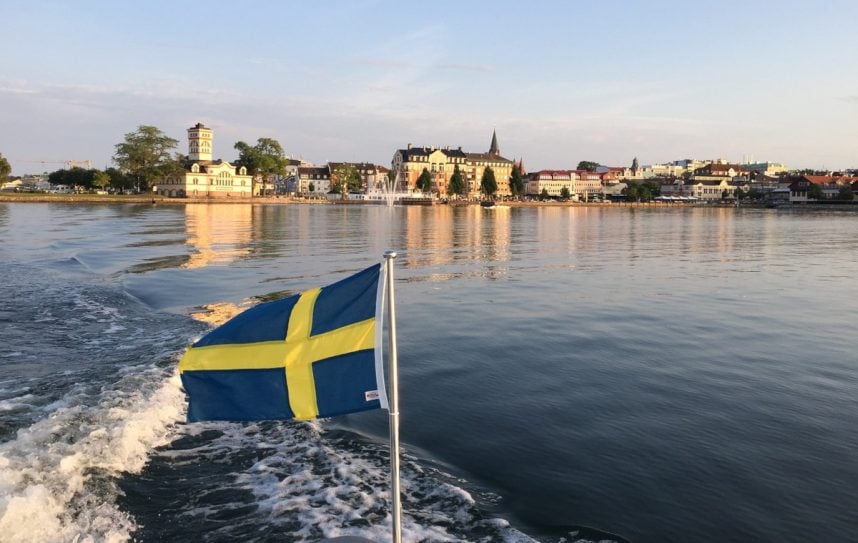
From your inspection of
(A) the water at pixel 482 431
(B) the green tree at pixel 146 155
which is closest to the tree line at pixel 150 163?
(B) the green tree at pixel 146 155

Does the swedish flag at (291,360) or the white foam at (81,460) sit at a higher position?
the swedish flag at (291,360)

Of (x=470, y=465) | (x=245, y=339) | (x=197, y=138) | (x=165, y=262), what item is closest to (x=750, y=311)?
(x=470, y=465)

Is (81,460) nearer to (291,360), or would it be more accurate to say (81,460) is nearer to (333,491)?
(333,491)

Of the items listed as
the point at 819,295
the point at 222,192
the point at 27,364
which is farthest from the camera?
the point at 222,192

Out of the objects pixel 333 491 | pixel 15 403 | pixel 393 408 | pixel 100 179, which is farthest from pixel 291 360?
pixel 100 179

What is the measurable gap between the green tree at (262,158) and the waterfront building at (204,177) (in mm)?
2597

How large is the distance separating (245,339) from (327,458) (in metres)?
3.97

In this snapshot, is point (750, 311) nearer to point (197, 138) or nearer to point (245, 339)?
point (245, 339)

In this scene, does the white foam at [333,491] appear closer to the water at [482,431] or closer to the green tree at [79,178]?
the water at [482,431]

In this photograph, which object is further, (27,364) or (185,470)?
(27,364)

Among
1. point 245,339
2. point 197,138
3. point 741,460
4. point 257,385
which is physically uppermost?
point 197,138

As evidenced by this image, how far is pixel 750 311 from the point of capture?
62.1 ft

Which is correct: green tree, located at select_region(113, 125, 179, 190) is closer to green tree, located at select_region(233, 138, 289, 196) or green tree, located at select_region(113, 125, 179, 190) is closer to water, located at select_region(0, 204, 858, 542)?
green tree, located at select_region(233, 138, 289, 196)

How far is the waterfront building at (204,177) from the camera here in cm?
15738
